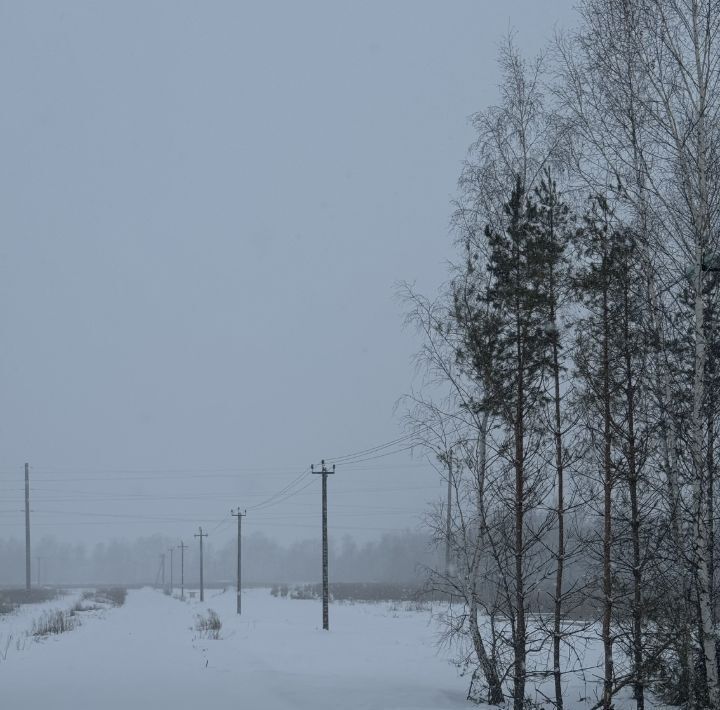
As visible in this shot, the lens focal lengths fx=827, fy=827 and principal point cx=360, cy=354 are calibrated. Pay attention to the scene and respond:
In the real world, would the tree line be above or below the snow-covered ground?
above

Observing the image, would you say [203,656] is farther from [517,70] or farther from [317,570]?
[317,570]

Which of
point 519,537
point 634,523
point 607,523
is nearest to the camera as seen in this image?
point 607,523

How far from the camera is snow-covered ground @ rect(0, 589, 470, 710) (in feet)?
39.5

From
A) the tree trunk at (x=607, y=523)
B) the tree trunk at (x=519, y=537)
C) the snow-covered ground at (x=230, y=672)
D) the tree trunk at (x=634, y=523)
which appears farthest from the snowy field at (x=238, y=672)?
the tree trunk at (x=519, y=537)

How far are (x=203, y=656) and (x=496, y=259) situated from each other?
1128 centimetres

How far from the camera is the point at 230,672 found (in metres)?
15.4

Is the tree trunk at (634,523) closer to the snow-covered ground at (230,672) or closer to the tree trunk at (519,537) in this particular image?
the tree trunk at (519,537)

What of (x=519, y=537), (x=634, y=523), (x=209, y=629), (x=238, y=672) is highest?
(x=634, y=523)

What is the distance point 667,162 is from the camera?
38.0 feet

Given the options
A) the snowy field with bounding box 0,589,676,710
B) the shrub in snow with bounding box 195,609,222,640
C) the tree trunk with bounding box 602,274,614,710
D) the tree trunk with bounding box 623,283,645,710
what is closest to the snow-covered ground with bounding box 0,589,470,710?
the snowy field with bounding box 0,589,676,710

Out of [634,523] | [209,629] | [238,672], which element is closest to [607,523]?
[634,523]

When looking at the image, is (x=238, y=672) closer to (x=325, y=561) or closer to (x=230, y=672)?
(x=230, y=672)

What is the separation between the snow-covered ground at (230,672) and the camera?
39.5ft

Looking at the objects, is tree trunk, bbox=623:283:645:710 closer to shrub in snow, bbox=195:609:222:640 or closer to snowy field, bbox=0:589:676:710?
snowy field, bbox=0:589:676:710
